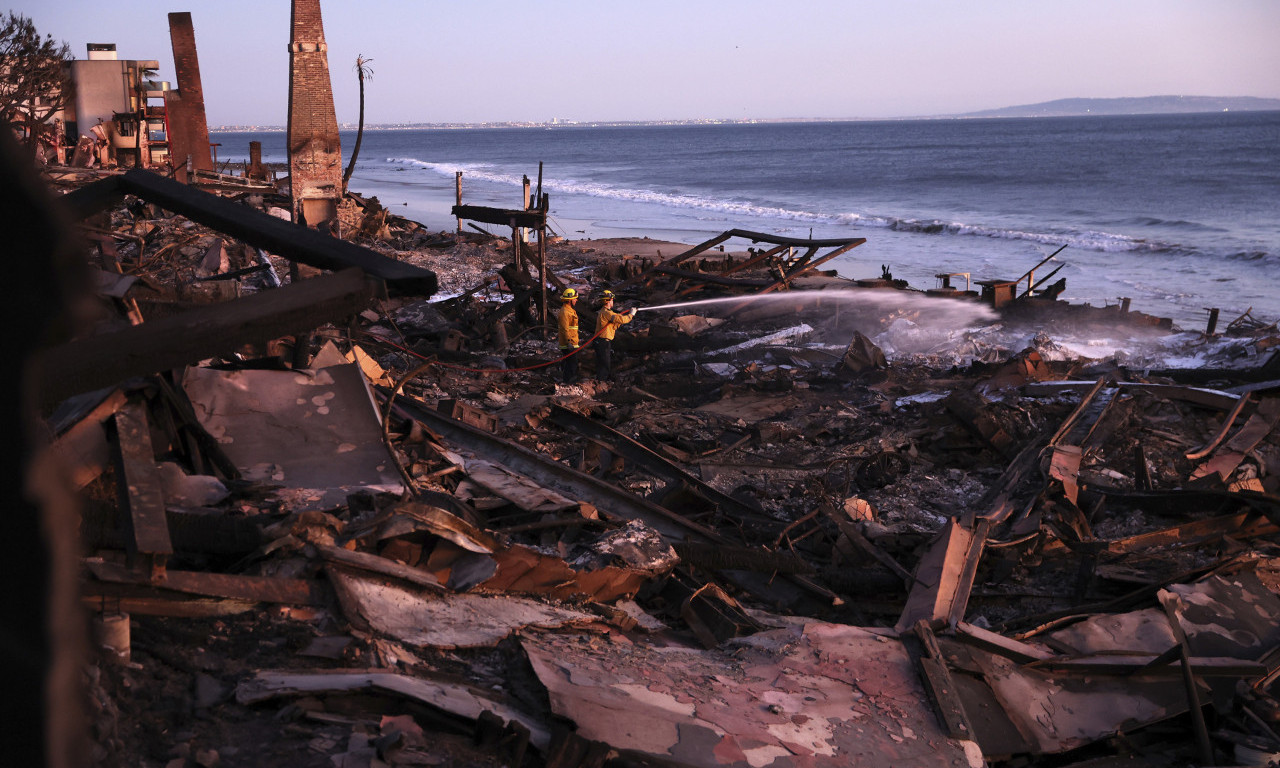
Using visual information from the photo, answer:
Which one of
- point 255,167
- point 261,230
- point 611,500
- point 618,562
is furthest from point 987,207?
point 261,230

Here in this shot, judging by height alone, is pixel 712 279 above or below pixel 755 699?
above

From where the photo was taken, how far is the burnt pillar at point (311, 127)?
17.9 metres

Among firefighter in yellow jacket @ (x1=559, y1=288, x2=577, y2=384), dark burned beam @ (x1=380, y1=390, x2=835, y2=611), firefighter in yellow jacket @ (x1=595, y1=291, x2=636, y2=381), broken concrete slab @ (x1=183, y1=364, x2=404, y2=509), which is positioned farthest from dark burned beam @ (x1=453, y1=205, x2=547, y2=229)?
broken concrete slab @ (x1=183, y1=364, x2=404, y2=509)

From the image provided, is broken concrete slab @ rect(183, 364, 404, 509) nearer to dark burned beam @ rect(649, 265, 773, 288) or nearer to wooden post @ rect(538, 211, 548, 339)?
wooden post @ rect(538, 211, 548, 339)

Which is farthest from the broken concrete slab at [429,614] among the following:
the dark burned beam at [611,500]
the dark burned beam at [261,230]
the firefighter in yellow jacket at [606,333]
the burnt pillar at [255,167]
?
the burnt pillar at [255,167]

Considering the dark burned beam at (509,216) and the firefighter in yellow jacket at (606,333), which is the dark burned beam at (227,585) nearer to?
the firefighter in yellow jacket at (606,333)

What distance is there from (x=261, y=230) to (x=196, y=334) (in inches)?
31.9

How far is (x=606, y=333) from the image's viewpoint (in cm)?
1268

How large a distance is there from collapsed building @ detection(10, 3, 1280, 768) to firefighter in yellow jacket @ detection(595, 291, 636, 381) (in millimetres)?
2392

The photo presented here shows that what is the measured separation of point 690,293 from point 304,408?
42.7ft

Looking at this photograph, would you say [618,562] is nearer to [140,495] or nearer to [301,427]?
Answer: [301,427]

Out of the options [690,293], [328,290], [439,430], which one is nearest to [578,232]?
[690,293]

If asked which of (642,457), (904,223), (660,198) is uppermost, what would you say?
(660,198)

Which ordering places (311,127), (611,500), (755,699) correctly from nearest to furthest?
(755,699), (611,500), (311,127)
